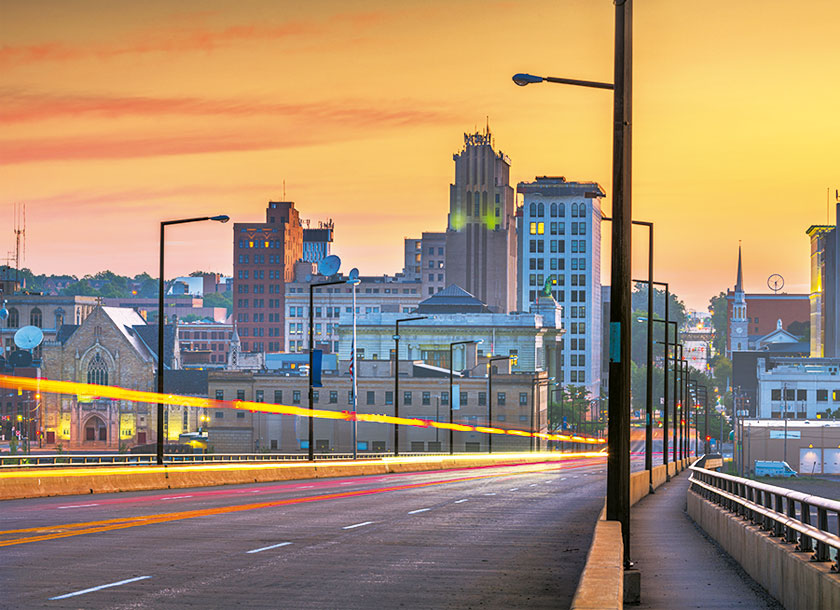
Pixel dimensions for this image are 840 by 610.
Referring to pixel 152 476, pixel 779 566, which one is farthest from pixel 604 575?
pixel 152 476

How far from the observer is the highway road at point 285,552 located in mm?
14906

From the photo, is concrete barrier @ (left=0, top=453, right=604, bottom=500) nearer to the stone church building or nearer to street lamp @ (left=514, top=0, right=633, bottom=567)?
A: street lamp @ (left=514, top=0, right=633, bottom=567)

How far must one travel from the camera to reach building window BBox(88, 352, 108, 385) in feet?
543

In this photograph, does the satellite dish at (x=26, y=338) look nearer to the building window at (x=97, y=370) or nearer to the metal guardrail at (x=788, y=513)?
the building window at (x=97, y=370)

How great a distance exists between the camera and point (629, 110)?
58.5 feet

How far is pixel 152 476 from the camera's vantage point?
38.8 metres

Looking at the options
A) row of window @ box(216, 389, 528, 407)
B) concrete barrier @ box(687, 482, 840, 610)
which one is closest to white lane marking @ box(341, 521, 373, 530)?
concrete barrier @ box(687, 482, 840, 610)

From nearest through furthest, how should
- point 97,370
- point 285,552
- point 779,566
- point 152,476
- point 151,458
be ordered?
point 779,566, point 285,552, point 152,476, point 151,458, point 97,370

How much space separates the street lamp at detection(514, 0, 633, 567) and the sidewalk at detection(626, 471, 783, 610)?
1249 mm

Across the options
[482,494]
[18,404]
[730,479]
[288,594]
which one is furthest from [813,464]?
[288,594]

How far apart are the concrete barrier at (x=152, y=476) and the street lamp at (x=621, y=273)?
1932 cm

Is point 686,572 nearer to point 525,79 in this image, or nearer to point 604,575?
point 604,575

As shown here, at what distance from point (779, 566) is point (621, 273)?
4.40 m

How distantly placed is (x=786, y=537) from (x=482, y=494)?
22905 mm
